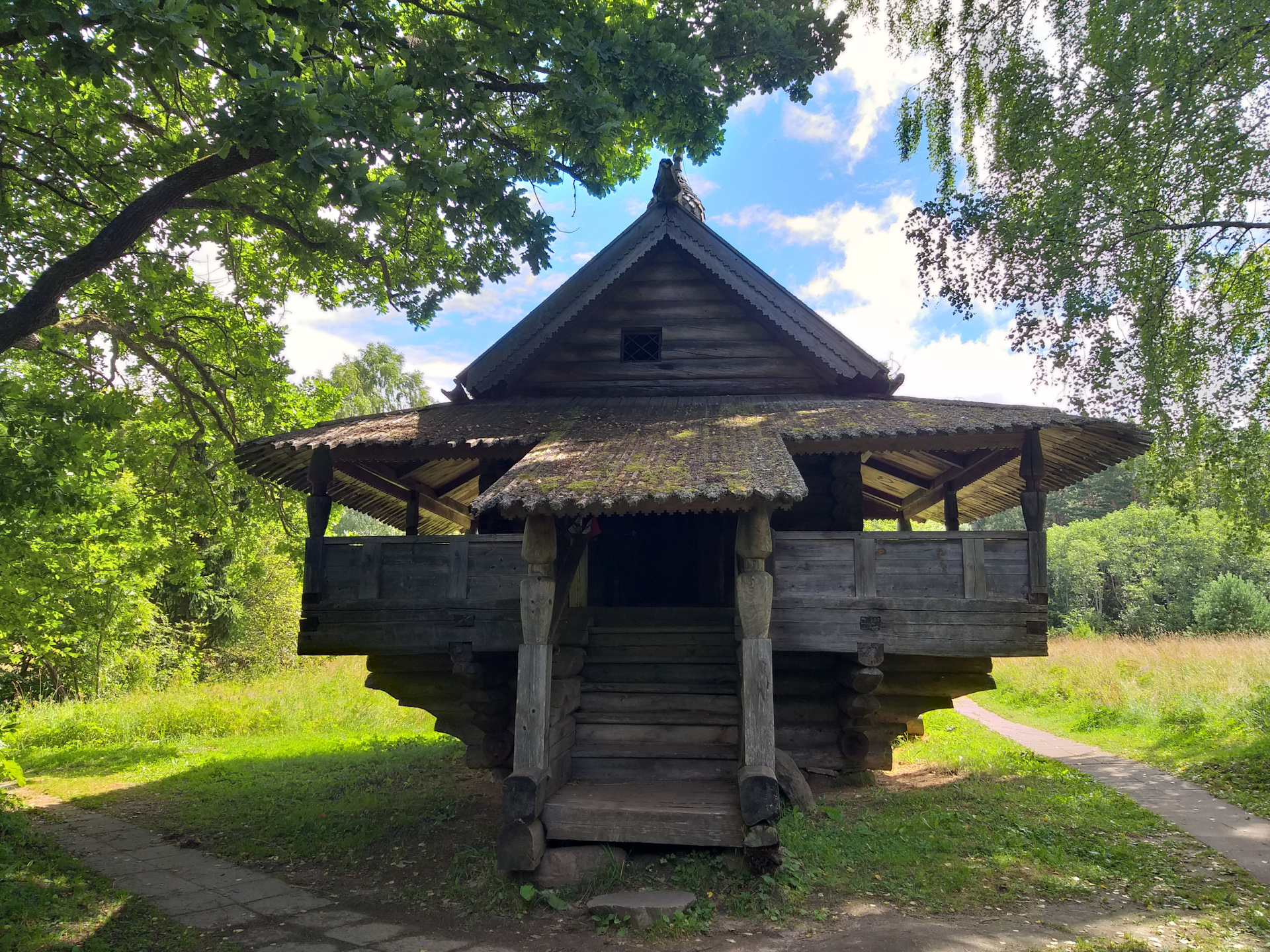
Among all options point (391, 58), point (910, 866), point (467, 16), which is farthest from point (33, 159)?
point (910, 866)

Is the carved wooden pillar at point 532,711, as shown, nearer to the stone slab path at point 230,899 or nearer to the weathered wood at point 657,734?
the stone slab path at point 230,899

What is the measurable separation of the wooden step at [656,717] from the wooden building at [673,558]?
3 cm

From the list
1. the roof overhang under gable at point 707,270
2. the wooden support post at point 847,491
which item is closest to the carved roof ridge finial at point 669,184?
the roof overhang under gable at point 707,270

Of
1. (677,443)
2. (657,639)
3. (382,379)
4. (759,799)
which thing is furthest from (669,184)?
(382,379)

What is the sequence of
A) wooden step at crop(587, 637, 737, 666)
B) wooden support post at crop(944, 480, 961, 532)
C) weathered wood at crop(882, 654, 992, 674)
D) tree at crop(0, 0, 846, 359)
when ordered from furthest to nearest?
1. wooden support post at crop(944, 480, 961, 532)
2. wooden step at crop(587, 637, 737, 666)
3. weathered wood at crop(882, 654, 992, 674)
4. tree at crop(0, 0, 846, 359)

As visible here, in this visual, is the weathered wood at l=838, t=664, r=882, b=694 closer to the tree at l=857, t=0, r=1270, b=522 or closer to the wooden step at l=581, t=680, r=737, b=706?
the wooden step at l=581, t=680, r=737, b=706

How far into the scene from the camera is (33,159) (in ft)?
29.3

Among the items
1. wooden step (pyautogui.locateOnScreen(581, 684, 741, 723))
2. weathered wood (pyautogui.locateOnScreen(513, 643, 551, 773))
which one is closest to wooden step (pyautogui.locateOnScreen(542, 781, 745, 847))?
weathered wood (pyautogui.locateOnScreen(513, 643, 551, 773))

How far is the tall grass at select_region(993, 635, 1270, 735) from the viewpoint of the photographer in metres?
13.7

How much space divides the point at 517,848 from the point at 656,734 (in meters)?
2.29

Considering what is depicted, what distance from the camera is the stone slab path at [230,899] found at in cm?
→ 608

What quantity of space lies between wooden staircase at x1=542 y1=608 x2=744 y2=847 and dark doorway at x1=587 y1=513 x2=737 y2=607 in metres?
0.88

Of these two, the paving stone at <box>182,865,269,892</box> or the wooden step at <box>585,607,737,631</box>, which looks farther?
the wooden step at <box>585,607,737,631</box>

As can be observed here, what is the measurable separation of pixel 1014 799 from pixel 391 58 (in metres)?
12.4
